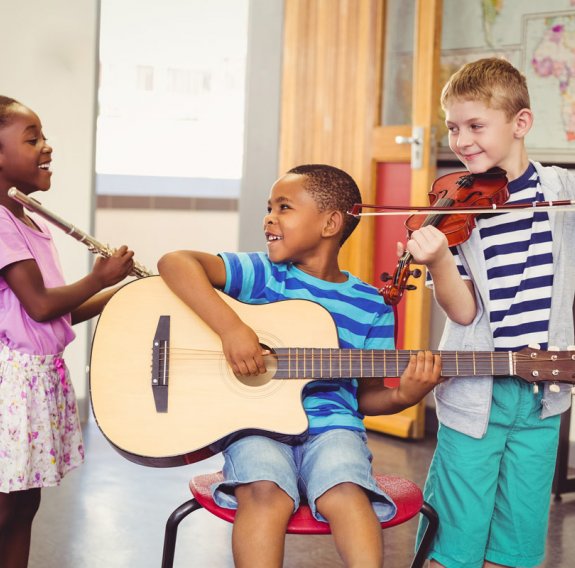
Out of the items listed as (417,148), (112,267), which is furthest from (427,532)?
(417,148)

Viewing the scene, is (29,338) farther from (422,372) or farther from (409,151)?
(409,151)

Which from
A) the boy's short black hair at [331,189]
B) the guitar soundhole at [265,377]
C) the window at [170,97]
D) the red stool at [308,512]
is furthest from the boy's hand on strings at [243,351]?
the window at [170,97]

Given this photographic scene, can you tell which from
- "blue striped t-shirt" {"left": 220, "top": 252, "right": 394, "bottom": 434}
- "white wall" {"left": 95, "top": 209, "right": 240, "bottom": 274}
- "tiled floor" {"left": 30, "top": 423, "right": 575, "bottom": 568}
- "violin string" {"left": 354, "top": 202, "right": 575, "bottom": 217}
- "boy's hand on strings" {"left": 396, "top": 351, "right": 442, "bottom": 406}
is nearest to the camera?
"violin string" {"left": 354, "top": 202, "right": 575, "bottom": 217}

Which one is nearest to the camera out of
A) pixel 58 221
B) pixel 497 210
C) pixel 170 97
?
pixel 497 210

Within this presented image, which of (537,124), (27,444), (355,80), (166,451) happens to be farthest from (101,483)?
(537,124)

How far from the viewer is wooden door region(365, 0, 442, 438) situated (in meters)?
3.62

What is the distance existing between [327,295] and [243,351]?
261 millimetres

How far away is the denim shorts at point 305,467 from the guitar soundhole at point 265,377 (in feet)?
0.34

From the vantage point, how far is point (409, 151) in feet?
12.3

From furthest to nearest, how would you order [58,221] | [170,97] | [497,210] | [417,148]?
[170,97] < [417,148] < [58,221] < [497,210]

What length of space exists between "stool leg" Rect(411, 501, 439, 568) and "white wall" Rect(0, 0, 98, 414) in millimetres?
2346

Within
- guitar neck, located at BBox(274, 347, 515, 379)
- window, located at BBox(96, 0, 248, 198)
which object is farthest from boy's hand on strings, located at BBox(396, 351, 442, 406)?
window, located at BBox(96, 0, 248, 198)

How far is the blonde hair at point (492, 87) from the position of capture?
5.47 feet

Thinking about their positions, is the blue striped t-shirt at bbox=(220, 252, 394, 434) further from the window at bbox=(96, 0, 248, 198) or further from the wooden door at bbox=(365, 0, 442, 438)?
the window at bbox=(96, 0, 248, 198)
